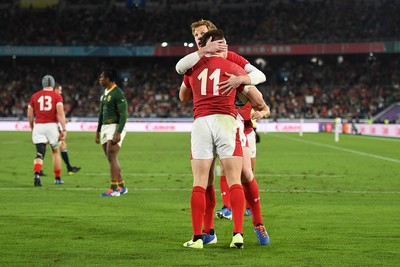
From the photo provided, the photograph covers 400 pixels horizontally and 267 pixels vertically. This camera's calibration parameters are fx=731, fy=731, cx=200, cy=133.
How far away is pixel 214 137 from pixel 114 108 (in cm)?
613

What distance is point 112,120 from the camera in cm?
1358

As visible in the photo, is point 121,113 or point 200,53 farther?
point 121,113

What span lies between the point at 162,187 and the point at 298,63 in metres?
58.4

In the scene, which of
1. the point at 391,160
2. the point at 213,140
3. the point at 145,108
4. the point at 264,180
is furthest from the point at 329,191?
the point at 145,108

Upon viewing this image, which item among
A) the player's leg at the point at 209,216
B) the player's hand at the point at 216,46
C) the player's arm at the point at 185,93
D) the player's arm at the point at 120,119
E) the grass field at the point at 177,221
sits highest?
the player's hand at the point at 216,46

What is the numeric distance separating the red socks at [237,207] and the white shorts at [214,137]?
0.38 metres

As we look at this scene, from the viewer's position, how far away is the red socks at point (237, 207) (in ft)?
25.4

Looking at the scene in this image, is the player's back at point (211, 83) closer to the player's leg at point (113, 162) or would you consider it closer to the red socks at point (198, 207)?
the red socks at point (198, 207)

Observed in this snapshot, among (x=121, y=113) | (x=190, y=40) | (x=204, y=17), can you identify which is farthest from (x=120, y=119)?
(x=204, y=17)

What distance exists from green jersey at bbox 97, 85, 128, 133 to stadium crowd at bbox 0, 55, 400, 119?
4784 cm

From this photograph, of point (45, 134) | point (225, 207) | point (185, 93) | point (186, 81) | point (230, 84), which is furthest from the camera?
point (45, 134)

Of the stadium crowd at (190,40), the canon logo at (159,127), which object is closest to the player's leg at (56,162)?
the canon logo at (159,127)

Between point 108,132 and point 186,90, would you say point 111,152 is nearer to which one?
point 108,132

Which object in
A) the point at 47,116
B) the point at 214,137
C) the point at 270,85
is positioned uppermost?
the point at 270,85
